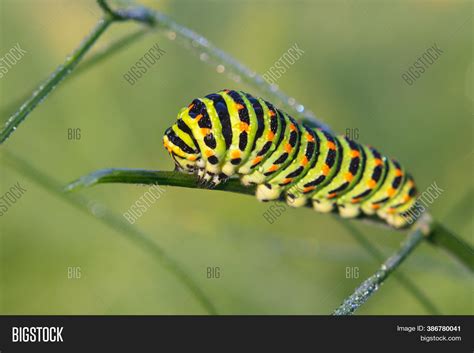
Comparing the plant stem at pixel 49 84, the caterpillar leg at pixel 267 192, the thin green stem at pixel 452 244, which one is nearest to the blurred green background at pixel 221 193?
the thin green stem at pixel 452 244

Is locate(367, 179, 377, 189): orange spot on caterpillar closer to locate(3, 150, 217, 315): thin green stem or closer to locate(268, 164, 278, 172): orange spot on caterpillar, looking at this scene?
locate(268, 164, 278, 172): orange spot on caterpillar

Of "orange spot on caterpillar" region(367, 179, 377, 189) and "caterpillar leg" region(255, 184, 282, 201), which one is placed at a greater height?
"orange spot on caterpillar" region(367, 179, 377, 189)

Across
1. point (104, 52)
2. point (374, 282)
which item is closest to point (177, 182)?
point (374, 282)

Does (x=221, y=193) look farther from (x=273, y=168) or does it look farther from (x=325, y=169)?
(x=273, y=168)

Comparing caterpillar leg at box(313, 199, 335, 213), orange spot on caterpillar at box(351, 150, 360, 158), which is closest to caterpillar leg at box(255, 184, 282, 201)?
caterpillar leg at box(313, 199, 335, 213)

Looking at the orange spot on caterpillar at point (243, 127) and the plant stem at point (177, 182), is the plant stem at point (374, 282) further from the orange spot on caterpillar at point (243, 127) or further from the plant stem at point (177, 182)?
the orange spot on caterpillar at point (243, 127)

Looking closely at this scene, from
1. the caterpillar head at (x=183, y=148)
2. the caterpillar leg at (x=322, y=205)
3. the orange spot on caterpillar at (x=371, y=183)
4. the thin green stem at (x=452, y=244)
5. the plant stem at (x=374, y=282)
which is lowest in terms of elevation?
the plant stem at (x=374, y=282)
